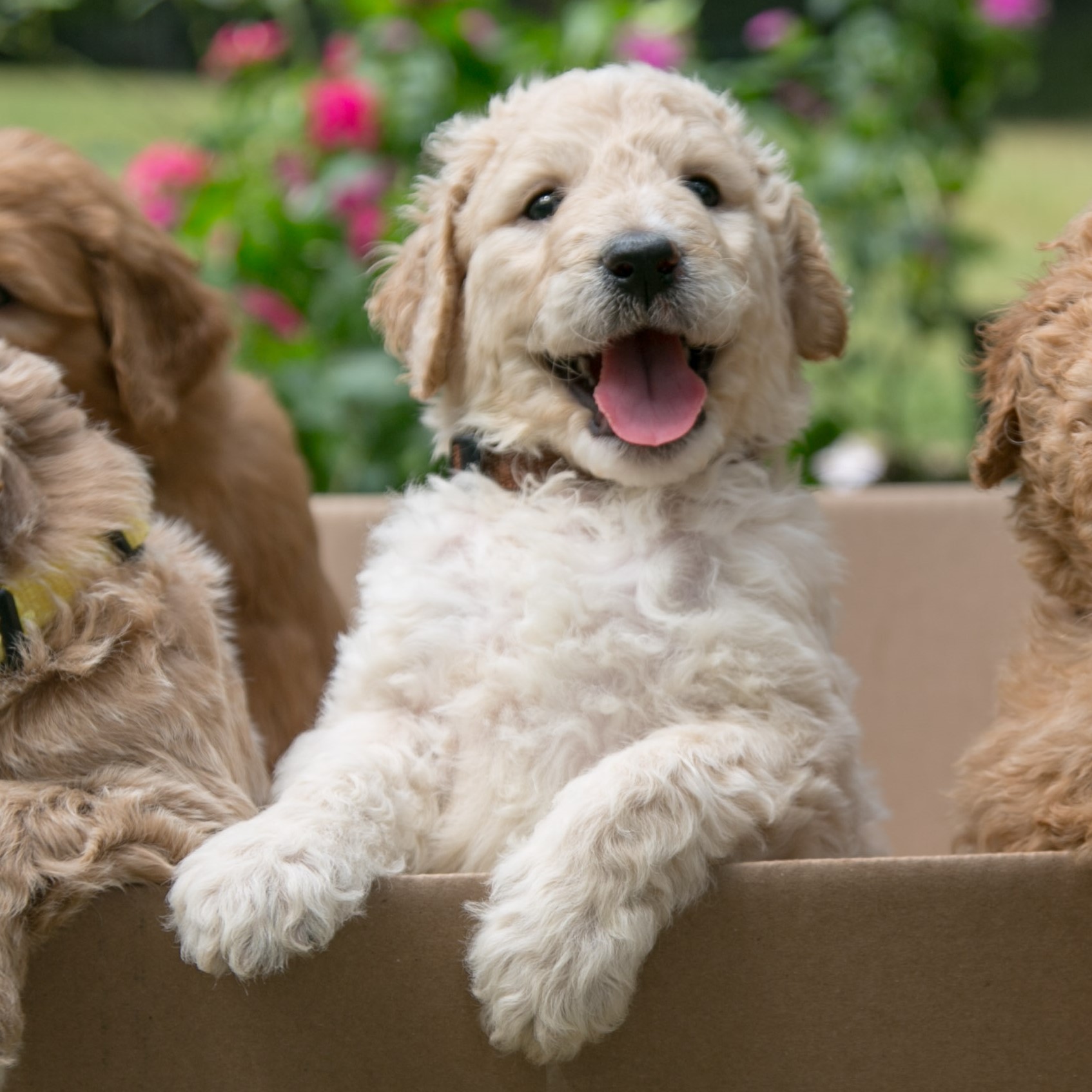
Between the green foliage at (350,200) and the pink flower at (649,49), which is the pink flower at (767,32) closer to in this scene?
the green foliage at (350,200)

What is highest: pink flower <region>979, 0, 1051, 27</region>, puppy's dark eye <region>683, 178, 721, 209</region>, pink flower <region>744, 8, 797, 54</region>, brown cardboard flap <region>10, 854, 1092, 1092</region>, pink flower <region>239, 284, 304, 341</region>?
pink flower <region>979, 0, 1051, 27</region>

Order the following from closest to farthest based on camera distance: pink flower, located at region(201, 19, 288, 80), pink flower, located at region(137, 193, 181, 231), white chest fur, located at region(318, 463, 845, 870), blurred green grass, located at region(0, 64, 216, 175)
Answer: white chest fur, located at region(318, 463, 845, 870), pink flower, located at region(137, 193, 181, 231), pink flower, located at region(201, 19, 288, 80), blurred green grass, located at region(0, 64, 216, 175)

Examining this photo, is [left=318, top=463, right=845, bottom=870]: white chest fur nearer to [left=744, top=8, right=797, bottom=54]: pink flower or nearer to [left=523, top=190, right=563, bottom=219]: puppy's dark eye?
[left=523, top=190, right=563, bottom=219]: puppy's dark eye

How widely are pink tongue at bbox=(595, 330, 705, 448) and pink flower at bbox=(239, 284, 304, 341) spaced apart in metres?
2.19

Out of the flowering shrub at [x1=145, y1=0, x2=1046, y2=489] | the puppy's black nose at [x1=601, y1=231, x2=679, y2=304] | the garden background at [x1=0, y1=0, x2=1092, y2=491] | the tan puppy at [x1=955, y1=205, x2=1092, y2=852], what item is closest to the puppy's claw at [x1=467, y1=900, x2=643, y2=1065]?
the tan puppy at [x1=955, y1=205, x2=1092, y2=852]

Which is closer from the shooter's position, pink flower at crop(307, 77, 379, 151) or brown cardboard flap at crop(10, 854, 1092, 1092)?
brown cardboard flap at crop(10, 854, 1092, 1092)

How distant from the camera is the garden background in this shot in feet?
12.7

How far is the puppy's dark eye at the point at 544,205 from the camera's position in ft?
6.28

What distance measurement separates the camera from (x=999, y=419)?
182 cm

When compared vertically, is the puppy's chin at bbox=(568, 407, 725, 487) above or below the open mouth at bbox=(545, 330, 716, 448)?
below

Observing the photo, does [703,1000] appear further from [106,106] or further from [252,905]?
[106,106]

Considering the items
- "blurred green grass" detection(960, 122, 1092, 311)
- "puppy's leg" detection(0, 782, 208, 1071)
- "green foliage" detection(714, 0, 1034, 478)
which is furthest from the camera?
"blurred green grass" detection(960, 122, 1092, 311)

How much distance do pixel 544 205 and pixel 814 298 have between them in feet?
1.38

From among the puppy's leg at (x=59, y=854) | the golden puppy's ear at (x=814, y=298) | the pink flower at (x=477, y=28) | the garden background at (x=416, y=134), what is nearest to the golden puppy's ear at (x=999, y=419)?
the golden puppy's ear at (x=814, y=298)
